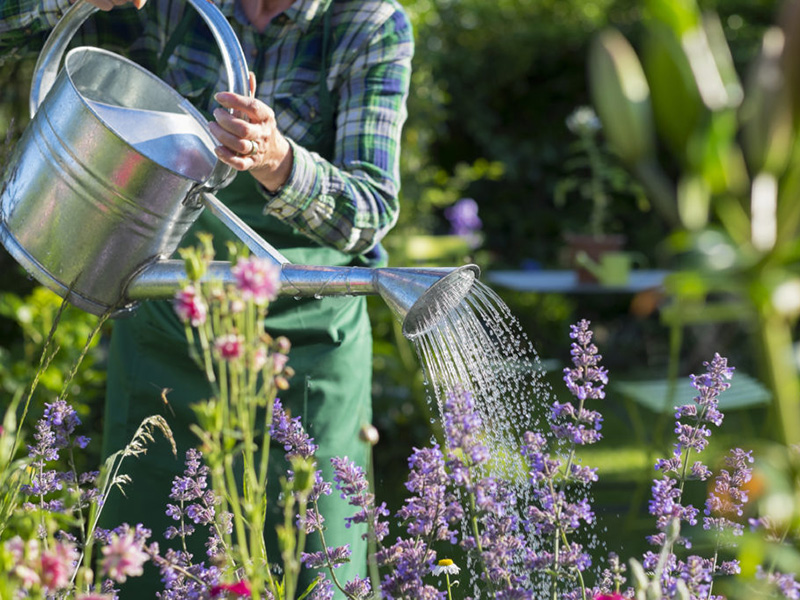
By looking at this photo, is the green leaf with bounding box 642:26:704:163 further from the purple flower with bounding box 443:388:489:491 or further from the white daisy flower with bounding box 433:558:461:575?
the white daisy flower with bounding box 433:558:461:575

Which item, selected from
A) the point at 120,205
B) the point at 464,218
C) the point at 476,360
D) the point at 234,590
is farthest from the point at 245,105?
the point at 464,218

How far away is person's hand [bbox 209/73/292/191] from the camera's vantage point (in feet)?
3.86

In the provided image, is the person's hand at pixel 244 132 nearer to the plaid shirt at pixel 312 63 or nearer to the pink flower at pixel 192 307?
the plaid shirt at pixel 312 63

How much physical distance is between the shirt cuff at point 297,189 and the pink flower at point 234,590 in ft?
2.38

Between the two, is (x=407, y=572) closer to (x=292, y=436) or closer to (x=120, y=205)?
(x=292, y=436)

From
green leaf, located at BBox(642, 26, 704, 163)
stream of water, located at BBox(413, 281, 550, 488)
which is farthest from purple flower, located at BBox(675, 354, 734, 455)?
green leaf, located at BBox(642, 26, 704, 163)

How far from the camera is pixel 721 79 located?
381mm

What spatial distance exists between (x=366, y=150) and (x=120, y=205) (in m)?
0.51

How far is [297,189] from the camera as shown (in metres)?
1.39

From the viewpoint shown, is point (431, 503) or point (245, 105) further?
point (245, 105)

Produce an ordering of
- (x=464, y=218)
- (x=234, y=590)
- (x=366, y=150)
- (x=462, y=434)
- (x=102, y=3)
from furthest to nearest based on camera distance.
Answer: (x=464, y=218) → (x=366, y=150) → (x=102, y=3) → (x=462, y=434) → (x=234, y=590)

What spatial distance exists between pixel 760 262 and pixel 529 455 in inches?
27.6

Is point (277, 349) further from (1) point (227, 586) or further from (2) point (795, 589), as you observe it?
(2) point (795, 589)

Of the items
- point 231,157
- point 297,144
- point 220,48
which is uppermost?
point 297,144
